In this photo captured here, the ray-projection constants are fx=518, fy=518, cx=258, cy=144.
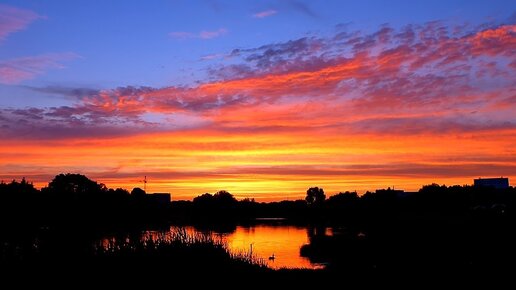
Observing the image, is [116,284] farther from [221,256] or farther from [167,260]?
[221,256]

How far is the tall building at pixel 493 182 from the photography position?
189 metres

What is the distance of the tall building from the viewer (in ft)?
621

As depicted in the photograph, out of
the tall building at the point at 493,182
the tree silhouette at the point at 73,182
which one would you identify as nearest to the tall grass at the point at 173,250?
the tree silhouette at the point at 73,182

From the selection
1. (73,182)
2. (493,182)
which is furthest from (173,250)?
(493,182)

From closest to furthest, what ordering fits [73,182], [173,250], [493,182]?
1. [173,250]
2. [73,182]
3. [493,182]

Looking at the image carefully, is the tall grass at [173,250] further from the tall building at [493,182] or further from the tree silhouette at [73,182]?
the tall building at [493,182]

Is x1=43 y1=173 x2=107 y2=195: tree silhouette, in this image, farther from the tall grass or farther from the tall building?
the tall grass

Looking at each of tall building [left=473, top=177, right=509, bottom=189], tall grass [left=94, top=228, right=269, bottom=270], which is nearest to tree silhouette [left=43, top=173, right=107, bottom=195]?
tall building [left=473, top=177, right=509, bottom=189]

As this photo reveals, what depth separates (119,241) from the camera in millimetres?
25141

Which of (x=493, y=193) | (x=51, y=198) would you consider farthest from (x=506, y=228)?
(x=493, y=193)

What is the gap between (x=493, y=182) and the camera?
192 metres

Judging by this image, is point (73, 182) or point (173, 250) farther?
point (73, 182)

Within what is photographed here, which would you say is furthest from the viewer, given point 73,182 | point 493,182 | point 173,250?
point 493,182

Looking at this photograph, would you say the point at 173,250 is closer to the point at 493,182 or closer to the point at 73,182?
the point at 73,182
